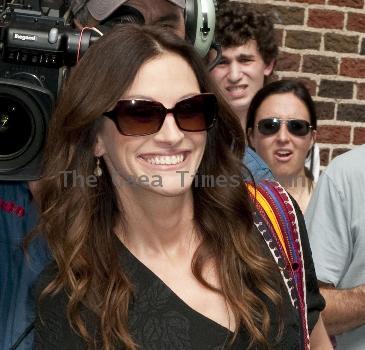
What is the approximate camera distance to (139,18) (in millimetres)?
2002

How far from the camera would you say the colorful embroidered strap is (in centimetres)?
179

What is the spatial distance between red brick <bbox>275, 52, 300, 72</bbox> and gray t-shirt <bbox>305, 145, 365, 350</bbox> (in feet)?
5.19

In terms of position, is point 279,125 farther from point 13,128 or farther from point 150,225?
point 13,128

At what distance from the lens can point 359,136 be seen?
3.98 metres

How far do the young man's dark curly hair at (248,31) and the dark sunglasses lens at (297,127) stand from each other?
0.39 meters

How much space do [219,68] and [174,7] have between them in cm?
123

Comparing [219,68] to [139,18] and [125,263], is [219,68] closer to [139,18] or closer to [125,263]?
[139,18]

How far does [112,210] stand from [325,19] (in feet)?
7.53

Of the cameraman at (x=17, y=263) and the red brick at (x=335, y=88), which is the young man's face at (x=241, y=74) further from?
the cameraman at (x=17, y=263)

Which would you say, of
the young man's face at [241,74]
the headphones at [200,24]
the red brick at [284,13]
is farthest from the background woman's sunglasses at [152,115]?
the red brick at [284,13]

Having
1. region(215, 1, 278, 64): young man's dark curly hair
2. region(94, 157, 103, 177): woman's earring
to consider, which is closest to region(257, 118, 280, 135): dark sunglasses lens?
region(215, 1, 278, 64): young man's dark curly hair

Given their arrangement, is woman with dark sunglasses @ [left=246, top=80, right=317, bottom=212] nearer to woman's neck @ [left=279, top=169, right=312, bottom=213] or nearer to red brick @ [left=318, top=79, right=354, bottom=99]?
woman's neck @ [left=279, top=169, right=312, bottom=213]

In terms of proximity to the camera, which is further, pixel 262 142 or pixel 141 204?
pixel 262 142

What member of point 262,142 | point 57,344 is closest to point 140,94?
point 57,344
